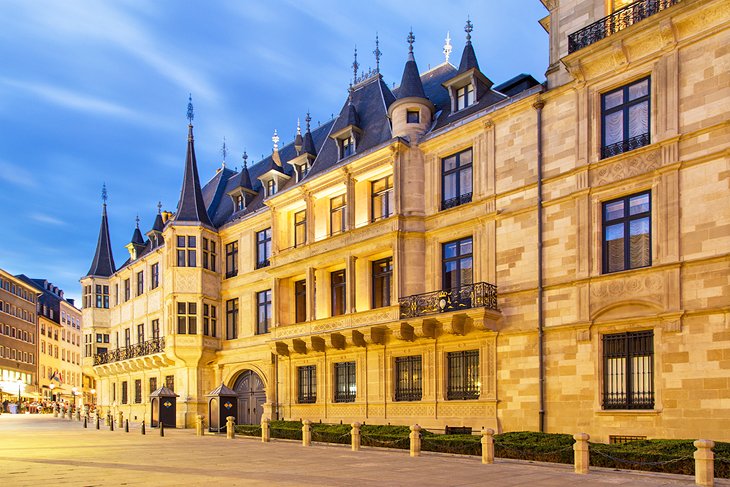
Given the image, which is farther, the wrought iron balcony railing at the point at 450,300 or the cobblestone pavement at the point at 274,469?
the wrought iron balcony railing at the point at 450,300

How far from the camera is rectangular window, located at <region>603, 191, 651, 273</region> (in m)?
19.5

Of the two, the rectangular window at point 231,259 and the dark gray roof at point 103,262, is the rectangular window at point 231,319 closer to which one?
the rectangular window at point 231,259

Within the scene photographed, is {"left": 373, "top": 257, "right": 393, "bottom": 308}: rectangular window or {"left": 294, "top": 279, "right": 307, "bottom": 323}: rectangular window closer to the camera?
{"left": 373, "top": 257, "right": 393, "bottom": 308}: rectangular window

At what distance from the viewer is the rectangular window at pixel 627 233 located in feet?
63.9

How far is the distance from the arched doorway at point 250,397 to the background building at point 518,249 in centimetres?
17

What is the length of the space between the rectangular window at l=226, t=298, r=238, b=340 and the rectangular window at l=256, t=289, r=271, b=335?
8.40 feet

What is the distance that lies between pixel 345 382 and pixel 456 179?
35.1ft

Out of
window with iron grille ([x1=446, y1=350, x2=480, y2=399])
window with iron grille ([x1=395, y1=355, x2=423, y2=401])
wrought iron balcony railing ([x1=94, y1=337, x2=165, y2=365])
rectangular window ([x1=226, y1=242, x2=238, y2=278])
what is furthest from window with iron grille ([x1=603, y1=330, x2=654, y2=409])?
wrought iron balcony railing ([x1=94, y1=337, x2=165, y2=365])

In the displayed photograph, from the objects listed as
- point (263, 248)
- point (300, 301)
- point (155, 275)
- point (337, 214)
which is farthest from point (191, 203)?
point (337, 214)

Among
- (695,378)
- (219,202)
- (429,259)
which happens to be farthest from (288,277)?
(695,378)

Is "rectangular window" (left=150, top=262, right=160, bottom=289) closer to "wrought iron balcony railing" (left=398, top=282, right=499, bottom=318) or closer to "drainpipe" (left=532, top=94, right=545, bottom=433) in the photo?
"wrought iron balcony railing" (left=398, top=282, right=499, bottom=318)

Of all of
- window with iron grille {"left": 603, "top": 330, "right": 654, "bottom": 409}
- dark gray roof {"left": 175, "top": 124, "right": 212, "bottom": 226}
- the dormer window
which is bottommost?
window with iron grille {"left": 603, "top": 330, "right": 654, "bottom": 409}

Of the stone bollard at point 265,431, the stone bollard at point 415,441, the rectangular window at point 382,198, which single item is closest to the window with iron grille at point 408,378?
the stone bollard at point 415,441

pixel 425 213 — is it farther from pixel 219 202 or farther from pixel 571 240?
pixel 219 202
